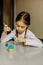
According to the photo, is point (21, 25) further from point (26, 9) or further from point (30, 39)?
point (26, 9)

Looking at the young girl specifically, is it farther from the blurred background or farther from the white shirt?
the blurred background

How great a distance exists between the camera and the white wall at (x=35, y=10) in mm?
2971

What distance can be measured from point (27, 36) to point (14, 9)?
2053 millimetres

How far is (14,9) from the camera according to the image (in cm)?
312

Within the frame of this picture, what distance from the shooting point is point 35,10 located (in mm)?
3010

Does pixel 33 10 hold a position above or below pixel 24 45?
above

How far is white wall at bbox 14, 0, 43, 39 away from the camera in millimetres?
2971

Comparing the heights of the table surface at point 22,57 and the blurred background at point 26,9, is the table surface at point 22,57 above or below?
below

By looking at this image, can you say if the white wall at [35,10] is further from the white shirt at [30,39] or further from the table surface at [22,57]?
the table surface at [22,57]

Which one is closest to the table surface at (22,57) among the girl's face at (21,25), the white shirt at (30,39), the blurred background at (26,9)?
the white shirt at (30,39)

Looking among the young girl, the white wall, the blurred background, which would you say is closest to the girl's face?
the young girl

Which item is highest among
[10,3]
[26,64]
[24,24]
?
[10,3]

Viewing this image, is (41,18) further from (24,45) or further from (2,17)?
(24,45)

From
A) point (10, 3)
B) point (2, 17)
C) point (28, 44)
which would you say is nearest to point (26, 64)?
point (28, 44)
